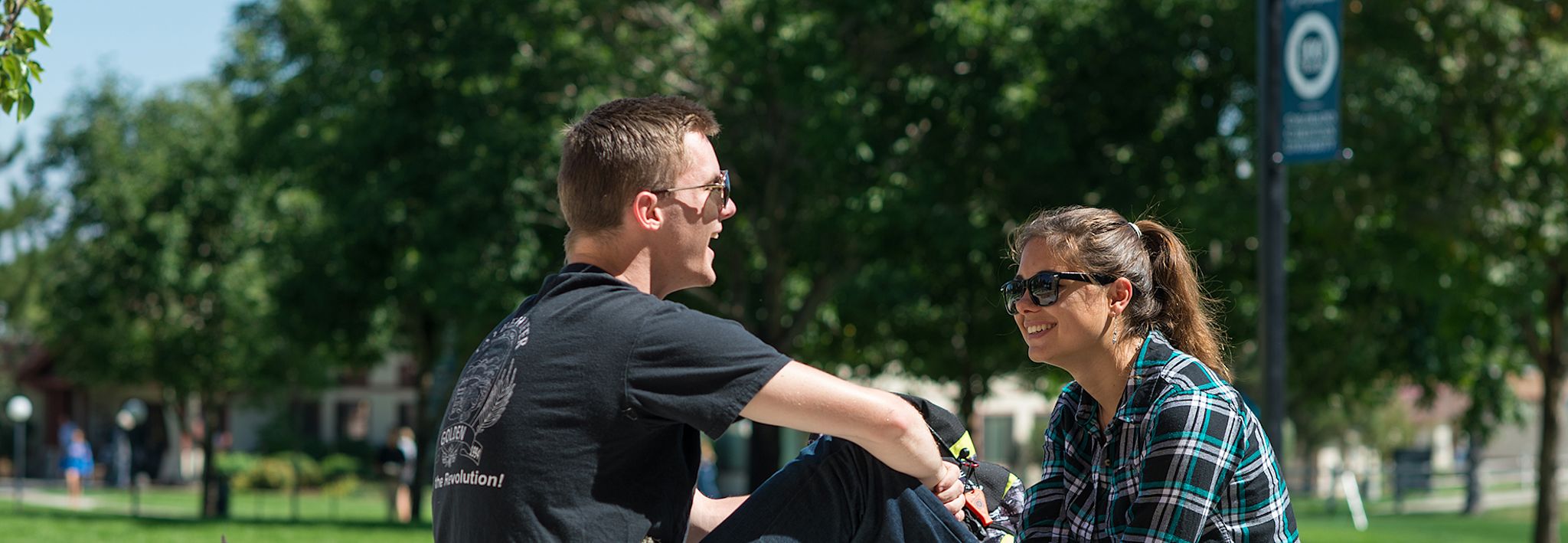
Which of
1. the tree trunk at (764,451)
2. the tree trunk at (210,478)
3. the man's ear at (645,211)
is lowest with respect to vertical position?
the tree trunk at (210,478)

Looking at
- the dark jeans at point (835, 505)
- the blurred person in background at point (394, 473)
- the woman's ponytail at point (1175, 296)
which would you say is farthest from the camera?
the blurred person in background at point (394, 473)

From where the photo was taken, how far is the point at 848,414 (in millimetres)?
2721

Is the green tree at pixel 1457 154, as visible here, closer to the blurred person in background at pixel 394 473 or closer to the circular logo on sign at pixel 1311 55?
the circular logo on sign at pixel 1311 55

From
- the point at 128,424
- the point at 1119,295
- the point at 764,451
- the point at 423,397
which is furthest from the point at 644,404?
the point at 128,424

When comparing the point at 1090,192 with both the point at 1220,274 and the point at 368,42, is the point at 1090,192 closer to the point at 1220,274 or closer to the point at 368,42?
the point at 1220,274

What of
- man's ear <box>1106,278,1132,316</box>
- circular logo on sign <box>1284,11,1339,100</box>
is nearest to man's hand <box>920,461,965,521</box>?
man's ear <box>1106,278,1132,316</box>

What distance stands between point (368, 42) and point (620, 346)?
51.2 ft

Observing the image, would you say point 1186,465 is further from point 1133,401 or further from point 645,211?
point 645,211

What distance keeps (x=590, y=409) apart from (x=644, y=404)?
10cm

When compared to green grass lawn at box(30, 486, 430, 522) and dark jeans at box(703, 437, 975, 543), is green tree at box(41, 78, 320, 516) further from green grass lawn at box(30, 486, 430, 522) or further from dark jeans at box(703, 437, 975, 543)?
dark jeans at box(703, 437, 975, 543)

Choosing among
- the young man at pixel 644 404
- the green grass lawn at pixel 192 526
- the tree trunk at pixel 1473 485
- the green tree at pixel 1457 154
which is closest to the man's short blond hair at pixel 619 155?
the young man at pixel 644 404

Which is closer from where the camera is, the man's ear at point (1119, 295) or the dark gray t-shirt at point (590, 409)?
the dark gray t-shirt at point (590, 409)

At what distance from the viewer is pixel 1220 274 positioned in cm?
1675

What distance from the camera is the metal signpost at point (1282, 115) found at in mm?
9602
